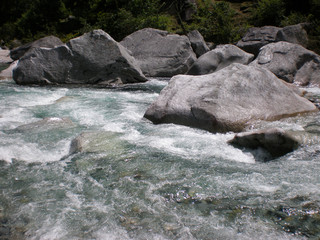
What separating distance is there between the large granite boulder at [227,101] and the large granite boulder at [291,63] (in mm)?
3657

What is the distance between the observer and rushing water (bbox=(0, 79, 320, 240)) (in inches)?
113

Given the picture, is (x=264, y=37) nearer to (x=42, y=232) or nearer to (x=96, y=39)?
(x=96, y=39)

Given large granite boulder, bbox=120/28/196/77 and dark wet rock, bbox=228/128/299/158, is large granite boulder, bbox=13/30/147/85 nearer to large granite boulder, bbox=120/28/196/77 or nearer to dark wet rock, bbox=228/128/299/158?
large granite boulder, bbox=120/28/196/77

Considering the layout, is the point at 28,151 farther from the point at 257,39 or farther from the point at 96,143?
the point at 257,39

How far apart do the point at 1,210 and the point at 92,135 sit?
6.96 feet

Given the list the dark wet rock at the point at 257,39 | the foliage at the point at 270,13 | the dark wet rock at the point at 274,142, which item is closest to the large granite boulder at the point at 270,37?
the dark wet rock at the point at 257,39

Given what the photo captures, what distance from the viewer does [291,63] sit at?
1024 centimetres

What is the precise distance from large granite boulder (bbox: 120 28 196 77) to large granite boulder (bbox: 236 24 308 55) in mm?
3413

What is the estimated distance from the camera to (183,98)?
616cm

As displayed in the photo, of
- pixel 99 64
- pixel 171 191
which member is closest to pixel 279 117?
pixel 171 191

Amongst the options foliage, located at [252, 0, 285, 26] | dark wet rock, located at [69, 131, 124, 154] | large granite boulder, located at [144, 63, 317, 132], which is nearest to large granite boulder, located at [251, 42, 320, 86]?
large granite boulder, located at [144, 63, 317, 132]

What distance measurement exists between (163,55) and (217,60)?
2403 millimetres

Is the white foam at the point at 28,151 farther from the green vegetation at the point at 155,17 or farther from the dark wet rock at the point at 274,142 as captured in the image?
the green vegetation at the point at 155,17

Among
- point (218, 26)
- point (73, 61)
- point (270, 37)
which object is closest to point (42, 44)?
point (73, 61)
